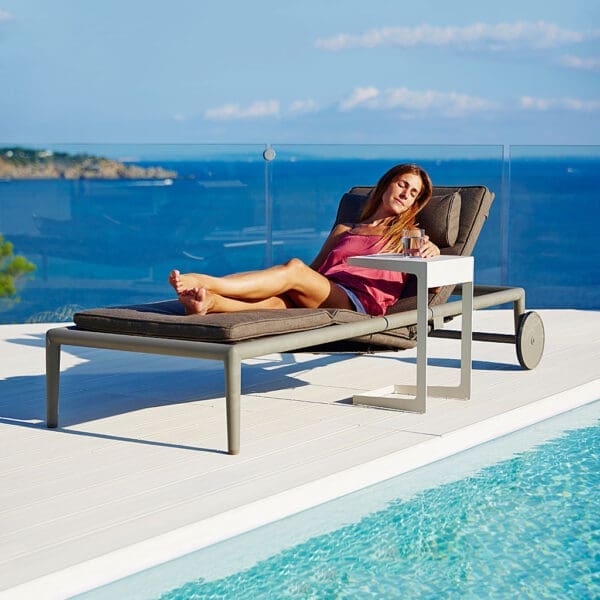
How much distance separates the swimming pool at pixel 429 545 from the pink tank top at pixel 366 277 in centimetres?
112

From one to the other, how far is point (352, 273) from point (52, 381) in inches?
59.2

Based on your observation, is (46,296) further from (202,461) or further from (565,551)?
(565,551)

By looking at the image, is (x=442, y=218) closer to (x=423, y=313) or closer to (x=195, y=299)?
(x=423, y=313)

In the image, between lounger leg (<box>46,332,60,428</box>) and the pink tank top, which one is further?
the pink tank top

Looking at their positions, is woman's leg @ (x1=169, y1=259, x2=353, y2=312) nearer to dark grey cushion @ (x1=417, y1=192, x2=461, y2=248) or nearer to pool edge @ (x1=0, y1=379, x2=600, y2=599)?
dark grey cushion @ (x1=417, y1=192, x2=461, y2=248)

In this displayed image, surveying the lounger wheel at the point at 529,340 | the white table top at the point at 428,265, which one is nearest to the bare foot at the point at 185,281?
the white table top at the point at 428,265

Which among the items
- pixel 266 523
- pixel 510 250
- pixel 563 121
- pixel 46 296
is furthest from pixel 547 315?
pixel 563 121

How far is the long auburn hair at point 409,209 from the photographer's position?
4.98m

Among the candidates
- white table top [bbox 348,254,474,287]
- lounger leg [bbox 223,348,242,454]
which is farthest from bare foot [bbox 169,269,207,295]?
white table top [bbox 348,254,474,287]

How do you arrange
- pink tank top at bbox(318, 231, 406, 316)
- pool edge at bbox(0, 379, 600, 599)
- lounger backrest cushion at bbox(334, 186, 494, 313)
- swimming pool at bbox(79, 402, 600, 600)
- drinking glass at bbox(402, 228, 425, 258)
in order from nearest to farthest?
1. pool edge at bbox(0, 379, 600, 599)
2. swimming pool at bbox(79, 402, 600, 600)
3. drinking glass at bbox(402, 228, 425, 258)
4. pink tank top at bbox(318, 231, 406, 316)
5. lounger backrest cushion at bbox(334, 186, 494, 313)

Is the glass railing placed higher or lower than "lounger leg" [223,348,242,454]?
higher

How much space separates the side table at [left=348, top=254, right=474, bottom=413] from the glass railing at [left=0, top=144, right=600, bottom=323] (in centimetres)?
316

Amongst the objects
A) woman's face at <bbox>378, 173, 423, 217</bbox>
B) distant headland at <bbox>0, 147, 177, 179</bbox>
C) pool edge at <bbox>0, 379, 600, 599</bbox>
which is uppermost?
distant headland at <bbox>0, 147, 177, 179</bbox>

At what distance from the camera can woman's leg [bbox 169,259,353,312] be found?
4.18 metres
